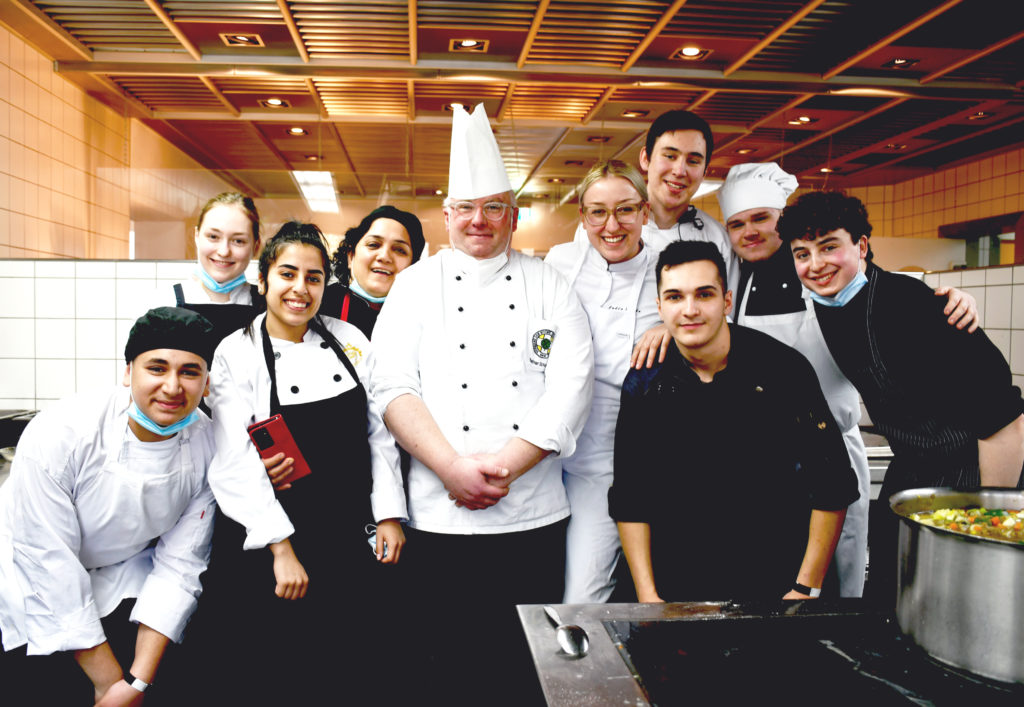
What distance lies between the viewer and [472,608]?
166 cm

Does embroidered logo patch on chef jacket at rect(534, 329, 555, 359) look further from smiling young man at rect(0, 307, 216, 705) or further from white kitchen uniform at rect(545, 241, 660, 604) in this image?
smiling young man at rect(0, 307, 216, 705)

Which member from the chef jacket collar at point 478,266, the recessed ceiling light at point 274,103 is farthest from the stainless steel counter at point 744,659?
the recessed ceiling light at point 274,103

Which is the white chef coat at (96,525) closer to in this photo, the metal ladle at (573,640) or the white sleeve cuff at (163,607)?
the white sleeve cuff at (163,607)

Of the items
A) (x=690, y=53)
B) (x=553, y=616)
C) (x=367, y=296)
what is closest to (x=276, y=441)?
→ (x=367, y=296)

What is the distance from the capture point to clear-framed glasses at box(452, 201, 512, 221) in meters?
1.72

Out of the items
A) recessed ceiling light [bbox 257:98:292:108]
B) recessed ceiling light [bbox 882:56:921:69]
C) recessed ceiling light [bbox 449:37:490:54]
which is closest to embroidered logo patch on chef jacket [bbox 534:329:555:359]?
recessed ceiling light [bbox 449:37:490:54]

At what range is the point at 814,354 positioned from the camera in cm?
194

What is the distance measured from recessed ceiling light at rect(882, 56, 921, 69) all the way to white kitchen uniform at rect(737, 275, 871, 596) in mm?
3384

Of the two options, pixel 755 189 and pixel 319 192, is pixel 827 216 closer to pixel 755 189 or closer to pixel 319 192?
pixel 755 189

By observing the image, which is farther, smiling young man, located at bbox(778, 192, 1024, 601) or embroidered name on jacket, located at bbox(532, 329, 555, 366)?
embroidered name on jacket, located at bbox(532, 329, 555, 366)

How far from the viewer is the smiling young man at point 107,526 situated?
1.42 m

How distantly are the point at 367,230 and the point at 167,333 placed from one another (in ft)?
2.80

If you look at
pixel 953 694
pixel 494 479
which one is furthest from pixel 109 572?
pixel 953 694

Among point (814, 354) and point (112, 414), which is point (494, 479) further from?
point (814, 354)
